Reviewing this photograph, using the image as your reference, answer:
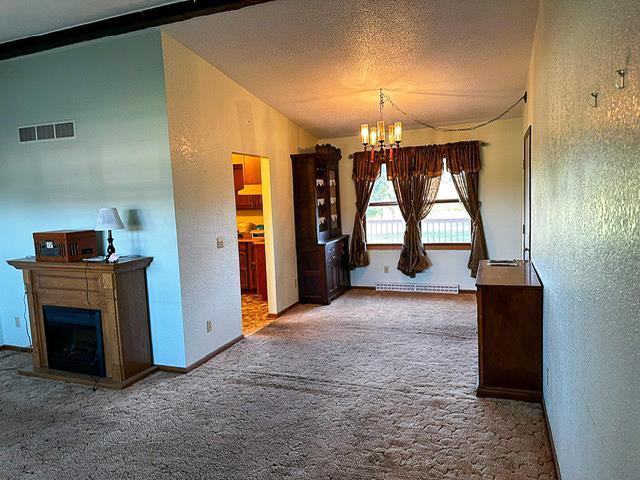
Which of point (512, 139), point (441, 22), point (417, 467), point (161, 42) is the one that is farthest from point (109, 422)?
point (512, 139)

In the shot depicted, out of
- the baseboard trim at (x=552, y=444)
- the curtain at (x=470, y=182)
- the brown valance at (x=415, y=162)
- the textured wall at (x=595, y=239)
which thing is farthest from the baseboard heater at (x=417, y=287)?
the textured wall at (x=595, y=239)

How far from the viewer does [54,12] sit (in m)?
3.53

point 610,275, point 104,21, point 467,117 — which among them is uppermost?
point 104,21

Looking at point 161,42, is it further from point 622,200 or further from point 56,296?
point 622,200

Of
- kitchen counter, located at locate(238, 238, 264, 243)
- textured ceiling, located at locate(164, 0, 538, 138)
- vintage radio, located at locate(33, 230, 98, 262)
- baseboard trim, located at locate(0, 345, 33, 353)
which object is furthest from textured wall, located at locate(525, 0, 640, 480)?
baseboard trim, located at locate(0, 345, 33, 353)

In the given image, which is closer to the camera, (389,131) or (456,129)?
(389,131)

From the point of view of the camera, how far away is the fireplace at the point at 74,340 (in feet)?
12.9

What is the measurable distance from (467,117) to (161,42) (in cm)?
413

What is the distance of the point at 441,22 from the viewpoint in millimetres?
3639

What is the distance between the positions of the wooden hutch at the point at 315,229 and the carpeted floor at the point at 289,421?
174cm

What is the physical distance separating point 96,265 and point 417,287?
4.71 metres

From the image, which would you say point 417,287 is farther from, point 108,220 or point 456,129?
point 108,220

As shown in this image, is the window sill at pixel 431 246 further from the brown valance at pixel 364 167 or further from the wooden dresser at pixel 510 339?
the wooden dresser at pixel 510 339

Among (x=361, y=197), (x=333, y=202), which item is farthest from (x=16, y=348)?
(x=361, y=197)
